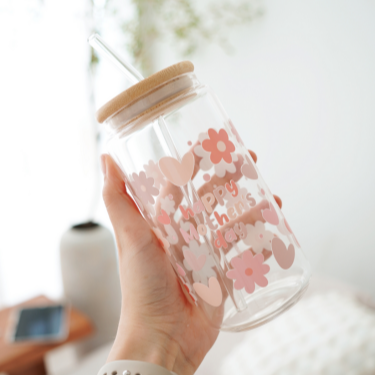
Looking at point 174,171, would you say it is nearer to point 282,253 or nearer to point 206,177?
point 206,177

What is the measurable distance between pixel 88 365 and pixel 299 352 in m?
0.65

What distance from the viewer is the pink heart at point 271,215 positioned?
0.53 metres

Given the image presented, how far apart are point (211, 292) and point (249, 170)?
0.18 metres

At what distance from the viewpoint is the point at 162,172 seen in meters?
0.50

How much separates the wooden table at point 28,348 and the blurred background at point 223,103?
0.58 meters

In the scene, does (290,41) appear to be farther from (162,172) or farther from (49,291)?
(49,291)

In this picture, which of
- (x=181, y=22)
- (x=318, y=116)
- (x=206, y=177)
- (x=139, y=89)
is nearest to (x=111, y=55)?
(x=139, y=89)

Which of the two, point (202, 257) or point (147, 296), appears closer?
point (202, 257)

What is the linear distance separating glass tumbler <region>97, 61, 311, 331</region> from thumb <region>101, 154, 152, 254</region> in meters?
0.09

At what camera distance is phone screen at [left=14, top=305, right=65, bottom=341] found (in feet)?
4.48

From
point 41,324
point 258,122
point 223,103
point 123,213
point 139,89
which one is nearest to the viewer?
point 139,89

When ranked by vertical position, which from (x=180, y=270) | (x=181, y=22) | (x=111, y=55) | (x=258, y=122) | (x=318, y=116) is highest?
(x=181, y=22)

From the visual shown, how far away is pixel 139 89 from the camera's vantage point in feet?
1.54

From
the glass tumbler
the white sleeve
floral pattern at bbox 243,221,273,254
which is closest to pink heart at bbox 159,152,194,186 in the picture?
the glass tumbler
